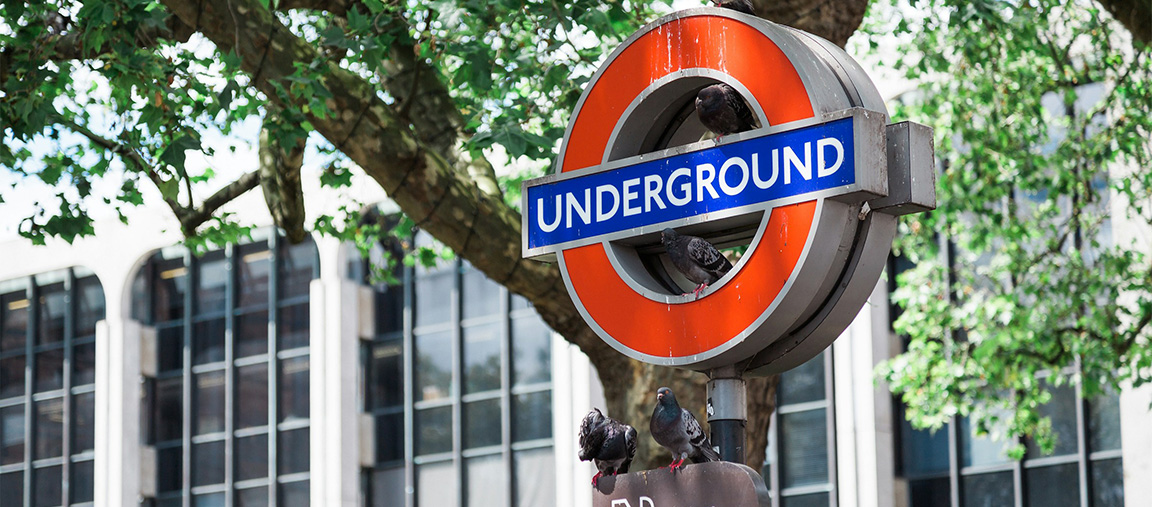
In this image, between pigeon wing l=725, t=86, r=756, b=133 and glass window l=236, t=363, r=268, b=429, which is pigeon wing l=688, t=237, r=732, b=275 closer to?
pigeon wing l=725, t=86, r=756, b=133

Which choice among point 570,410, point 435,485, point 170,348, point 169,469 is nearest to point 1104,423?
point 570,410

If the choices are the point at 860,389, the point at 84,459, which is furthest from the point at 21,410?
the point at 860,389

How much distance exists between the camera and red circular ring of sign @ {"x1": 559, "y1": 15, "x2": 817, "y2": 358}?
3.55 m

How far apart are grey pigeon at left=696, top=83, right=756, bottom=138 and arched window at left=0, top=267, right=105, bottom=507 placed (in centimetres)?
2217

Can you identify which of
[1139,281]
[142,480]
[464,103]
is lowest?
[142,480]

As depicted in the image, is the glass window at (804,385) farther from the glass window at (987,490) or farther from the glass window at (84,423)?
the glass window at (84,423)

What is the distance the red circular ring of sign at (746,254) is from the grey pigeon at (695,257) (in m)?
0.06

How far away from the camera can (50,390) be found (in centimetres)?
2480

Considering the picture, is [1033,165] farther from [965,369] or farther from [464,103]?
[464,103]

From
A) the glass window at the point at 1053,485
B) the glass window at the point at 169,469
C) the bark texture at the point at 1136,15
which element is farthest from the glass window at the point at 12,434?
the bark texture at the point at 1136,15

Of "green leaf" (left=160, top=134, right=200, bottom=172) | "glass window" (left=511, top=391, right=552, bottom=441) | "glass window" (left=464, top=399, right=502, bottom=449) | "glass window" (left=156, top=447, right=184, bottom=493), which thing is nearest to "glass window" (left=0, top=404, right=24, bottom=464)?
"glass window" (left=156, top=447, right=184, bottom=493)

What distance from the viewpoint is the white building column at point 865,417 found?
686 inches

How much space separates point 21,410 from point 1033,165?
18.7m

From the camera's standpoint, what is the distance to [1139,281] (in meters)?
12.3
